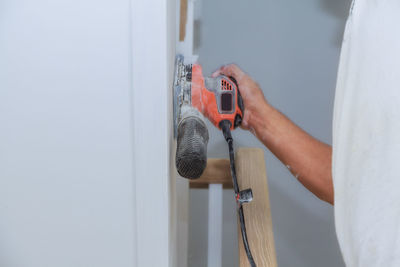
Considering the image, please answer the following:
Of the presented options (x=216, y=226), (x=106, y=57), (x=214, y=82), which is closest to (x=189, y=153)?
(x=106, y=57)

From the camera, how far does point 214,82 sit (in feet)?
2.57

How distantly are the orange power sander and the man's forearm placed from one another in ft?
0.20

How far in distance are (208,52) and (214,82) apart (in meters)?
0.57

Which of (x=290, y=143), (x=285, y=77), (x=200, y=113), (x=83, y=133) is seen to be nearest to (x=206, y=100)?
(x=200, y=113)

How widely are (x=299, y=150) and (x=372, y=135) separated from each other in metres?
0.28

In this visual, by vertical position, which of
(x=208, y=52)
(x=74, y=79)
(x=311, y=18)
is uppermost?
(x=311, y=18)

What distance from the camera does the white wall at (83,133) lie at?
474 mm

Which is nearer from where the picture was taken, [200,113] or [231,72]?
[200,113]

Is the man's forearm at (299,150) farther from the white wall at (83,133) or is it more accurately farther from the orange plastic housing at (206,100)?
the white wall at (83,133)

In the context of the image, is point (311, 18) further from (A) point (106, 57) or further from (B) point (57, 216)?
(B) point (57, 216)

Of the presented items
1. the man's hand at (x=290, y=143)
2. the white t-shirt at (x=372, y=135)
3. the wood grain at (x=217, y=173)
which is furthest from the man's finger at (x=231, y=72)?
the white t-shirt at (x=372, y=135)

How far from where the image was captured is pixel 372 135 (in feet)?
1.55

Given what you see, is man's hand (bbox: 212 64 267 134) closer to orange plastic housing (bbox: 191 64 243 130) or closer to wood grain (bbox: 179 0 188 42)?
orange plastic housing (bbox: 191 64 243 130)

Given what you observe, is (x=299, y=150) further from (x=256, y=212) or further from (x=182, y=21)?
(x=182, y=21)
